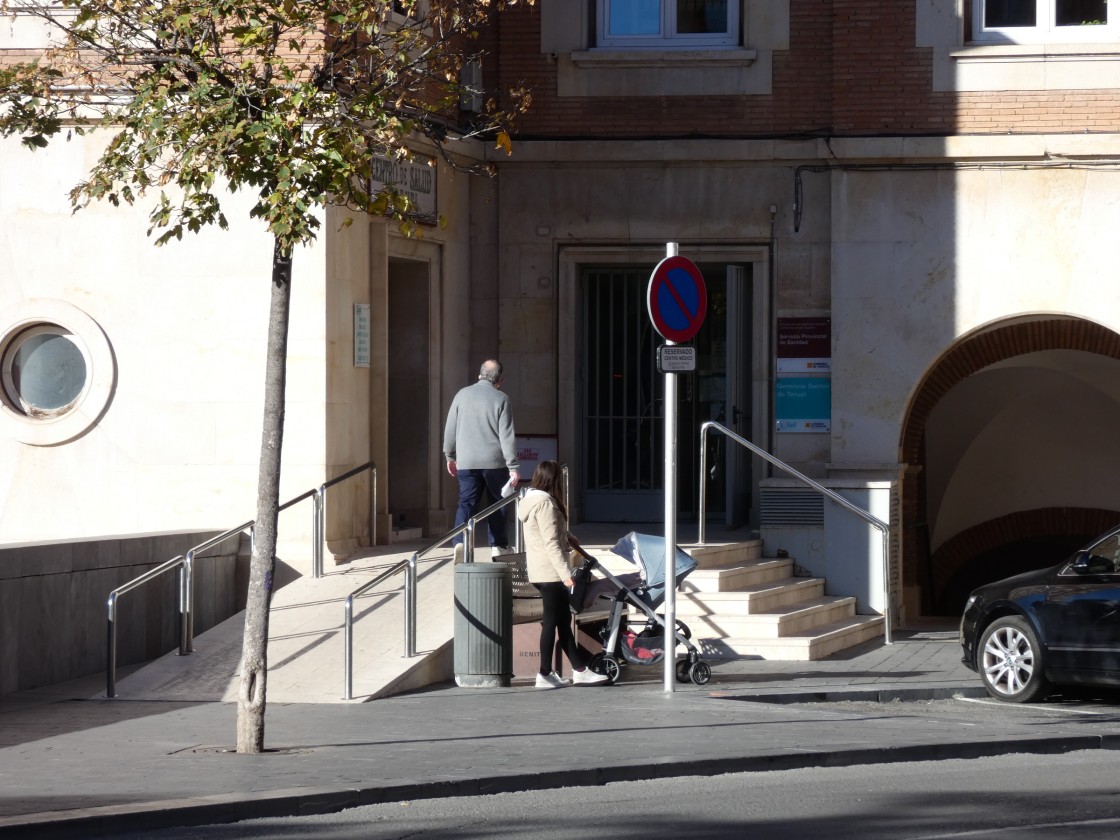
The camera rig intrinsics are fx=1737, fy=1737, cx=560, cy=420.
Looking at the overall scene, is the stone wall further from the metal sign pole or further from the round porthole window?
the metal sign pole

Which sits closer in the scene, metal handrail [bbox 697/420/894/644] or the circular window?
the circular window

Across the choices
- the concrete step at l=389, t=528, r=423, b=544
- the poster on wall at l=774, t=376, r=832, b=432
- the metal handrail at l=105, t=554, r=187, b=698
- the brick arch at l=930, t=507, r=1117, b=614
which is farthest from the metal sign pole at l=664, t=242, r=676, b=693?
the brick arch at l=930, t=507, r=1117, b=614

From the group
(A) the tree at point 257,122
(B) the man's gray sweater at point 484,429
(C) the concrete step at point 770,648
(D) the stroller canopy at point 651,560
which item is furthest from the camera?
(B) the man's gray sweater at point 484,429

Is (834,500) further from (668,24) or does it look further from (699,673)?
(668,24)

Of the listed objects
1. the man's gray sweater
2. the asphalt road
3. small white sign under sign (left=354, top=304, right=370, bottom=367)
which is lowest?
the asphalt road

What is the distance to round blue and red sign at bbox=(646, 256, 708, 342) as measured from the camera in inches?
463

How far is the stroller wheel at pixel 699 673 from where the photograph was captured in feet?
42.1

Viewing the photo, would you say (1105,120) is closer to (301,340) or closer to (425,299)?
(425,299)

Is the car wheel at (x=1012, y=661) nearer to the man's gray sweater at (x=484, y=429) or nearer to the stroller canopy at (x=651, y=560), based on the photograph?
the stroller canopy at (x=651, y=560)

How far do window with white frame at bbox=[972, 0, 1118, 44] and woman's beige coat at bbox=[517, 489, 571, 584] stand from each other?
809cm

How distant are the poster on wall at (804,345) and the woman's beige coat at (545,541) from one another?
5889mm

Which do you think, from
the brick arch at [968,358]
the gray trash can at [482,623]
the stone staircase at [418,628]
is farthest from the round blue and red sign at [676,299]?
the brick arch at [968,358]

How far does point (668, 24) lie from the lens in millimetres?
18344

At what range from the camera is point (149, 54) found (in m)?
9.60
